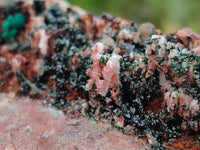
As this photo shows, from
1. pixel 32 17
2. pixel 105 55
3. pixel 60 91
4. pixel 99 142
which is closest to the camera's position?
pixel 99 142

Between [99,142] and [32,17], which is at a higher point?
[32,17]

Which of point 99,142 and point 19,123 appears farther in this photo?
point 19,123

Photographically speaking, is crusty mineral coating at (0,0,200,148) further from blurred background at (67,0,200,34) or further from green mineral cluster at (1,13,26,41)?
blurred background at (67,0,200,34)

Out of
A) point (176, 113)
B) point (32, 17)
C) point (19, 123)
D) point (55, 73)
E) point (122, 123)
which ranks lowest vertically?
point (19, 123)

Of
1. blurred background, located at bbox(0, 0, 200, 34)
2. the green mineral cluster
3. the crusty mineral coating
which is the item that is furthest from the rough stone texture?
blurred background, located at bbox(0, 0, 200, 34)

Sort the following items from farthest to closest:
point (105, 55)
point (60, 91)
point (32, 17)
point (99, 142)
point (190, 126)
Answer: point (32, 17) < point (60, 91) < point (105, 55) < point (99, 142) < point (190, 126)

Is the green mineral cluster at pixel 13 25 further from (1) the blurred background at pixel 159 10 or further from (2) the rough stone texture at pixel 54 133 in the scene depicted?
(1) the blurred background at pixel 159 10

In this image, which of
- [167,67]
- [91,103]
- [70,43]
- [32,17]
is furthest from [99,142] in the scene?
[32,17]

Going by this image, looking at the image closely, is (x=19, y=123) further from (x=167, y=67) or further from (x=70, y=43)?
(x=167, y=67)
